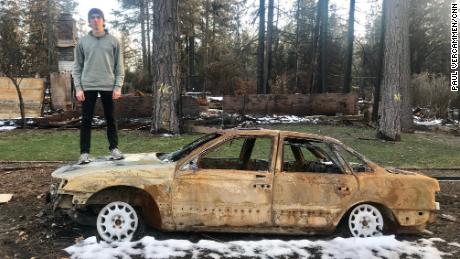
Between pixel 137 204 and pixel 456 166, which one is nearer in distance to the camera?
pixel 137 204

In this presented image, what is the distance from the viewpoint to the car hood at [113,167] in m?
5.69

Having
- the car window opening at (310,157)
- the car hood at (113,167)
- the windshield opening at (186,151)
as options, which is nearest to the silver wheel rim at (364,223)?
the car window opening at (310,157)

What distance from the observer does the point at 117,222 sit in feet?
18.3

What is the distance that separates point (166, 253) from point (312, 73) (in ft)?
108

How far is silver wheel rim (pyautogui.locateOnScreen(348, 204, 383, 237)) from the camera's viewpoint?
595 cm

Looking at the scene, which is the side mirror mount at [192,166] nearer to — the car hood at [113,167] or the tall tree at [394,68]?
the car hood at [113,167]

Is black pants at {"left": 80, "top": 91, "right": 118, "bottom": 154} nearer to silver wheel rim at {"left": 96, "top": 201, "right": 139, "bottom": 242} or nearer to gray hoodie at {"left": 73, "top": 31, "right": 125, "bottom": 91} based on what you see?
gray hoodie at {"left": 73, "top": 31, "right": 125, "bottom": 91}

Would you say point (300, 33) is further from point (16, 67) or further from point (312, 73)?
point (16, 67)

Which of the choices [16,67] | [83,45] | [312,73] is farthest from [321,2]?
[83,45]

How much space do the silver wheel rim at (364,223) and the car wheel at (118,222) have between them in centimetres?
259

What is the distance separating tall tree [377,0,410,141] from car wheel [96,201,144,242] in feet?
38.2

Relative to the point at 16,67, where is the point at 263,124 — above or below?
below

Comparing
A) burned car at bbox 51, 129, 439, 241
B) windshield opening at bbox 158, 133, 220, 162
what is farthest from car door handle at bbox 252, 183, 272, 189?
windshield opening at bbox 158, 133, 220, 162

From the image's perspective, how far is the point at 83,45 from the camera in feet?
22.4
